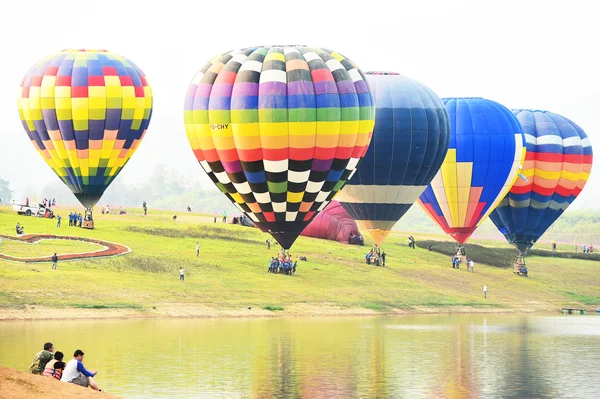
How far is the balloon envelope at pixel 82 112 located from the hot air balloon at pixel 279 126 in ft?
A: 63.7

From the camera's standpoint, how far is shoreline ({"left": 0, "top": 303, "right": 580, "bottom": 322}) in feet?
230

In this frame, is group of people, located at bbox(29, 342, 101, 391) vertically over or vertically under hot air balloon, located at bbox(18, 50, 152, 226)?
under

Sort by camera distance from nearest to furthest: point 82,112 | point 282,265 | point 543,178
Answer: point 282,265
point 82,112
point 543,178

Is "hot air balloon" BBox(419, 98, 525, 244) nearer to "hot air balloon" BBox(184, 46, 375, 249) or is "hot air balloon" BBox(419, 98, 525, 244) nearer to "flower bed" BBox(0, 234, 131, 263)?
"hot air balloon" BBox(184, 46, 375, 249)

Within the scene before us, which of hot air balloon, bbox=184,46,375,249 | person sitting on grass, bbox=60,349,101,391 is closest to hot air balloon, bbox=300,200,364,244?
hot air balloon, bbox=184,46,375,249

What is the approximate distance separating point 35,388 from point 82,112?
202 feet

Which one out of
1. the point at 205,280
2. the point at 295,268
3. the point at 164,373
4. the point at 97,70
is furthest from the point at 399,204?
the point at 164,373

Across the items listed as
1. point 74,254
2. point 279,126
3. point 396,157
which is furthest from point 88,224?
point 279,126

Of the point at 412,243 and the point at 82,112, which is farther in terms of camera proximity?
the point at 412,243

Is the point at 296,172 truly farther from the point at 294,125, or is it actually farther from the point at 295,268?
the point at 295,268

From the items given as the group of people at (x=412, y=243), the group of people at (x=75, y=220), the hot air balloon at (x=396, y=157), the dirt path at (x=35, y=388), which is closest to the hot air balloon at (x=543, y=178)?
the group of people at (x=412, y=243)

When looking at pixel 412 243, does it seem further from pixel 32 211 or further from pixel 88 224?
pixel 32 211

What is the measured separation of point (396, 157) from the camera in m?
86.8

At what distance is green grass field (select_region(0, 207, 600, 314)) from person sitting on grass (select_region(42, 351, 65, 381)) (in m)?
34.5
